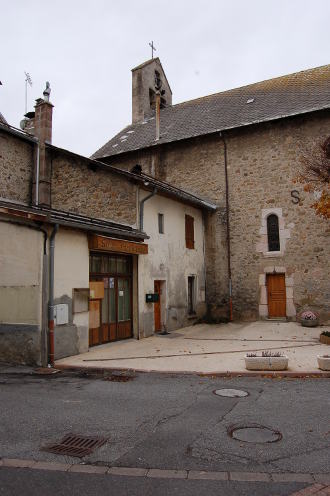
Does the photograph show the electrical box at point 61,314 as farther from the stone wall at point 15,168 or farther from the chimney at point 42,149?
the chimney at point 42,149

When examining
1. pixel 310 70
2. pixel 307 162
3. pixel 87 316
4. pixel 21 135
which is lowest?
pixel 87 316

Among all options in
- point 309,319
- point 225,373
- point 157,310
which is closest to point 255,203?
point 309,319

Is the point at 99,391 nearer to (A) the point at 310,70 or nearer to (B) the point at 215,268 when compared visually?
(B) the point at 215,268

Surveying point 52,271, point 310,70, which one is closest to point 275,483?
point 52,271

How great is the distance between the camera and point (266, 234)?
53.2ft

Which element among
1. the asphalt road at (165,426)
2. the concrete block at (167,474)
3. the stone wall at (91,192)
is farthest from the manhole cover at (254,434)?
the stone wall at (91,192)

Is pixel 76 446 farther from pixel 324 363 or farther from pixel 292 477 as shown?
pixel 324 363

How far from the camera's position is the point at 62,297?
9422 mm

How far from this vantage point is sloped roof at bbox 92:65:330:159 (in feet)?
54.2

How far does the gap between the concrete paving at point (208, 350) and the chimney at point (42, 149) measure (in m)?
6.84

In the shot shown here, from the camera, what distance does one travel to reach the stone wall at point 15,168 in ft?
47.2

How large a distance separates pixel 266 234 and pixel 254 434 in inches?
483

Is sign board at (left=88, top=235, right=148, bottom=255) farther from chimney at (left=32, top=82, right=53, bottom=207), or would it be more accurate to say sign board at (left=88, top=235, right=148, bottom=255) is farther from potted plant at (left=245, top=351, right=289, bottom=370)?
chimney at (left=32, top=82, right=53, bottom=207)

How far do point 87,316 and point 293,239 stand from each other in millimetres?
9066
